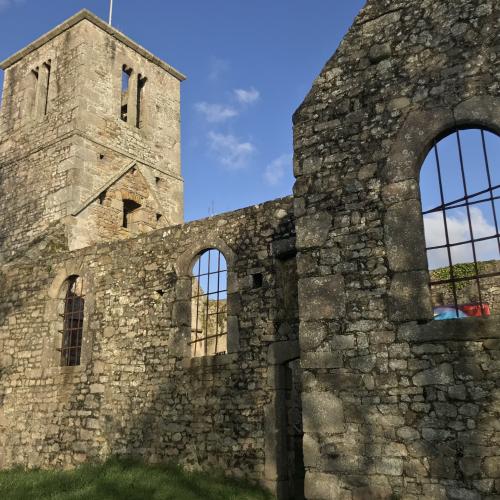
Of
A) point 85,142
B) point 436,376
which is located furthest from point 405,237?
point 85,142

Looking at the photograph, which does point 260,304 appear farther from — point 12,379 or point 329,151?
point 12,379

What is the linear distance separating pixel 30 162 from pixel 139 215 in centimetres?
383

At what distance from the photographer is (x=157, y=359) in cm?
890

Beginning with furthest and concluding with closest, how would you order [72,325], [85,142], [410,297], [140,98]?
[140,98] → [85,142] → [72,325] → [410,297]

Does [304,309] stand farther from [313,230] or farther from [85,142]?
[85,142]

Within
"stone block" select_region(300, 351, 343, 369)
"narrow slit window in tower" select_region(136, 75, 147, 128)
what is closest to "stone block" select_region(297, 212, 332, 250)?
"stone block" select_region(300, 351, 343, 369)

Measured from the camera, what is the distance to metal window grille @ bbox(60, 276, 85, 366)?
34.6 feet

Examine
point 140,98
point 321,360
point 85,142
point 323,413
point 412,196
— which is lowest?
point 323,413

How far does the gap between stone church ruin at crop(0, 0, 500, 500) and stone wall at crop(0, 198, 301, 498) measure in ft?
0.11

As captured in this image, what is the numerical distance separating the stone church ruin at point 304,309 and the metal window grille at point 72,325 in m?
0.04

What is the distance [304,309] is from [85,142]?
1157 cm

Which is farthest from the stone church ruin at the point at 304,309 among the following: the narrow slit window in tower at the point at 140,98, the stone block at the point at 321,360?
the narrow slit window in tower at the point at 140,98

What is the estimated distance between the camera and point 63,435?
9703 mm

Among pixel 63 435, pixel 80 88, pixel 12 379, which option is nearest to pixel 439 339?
pixel 63 435
